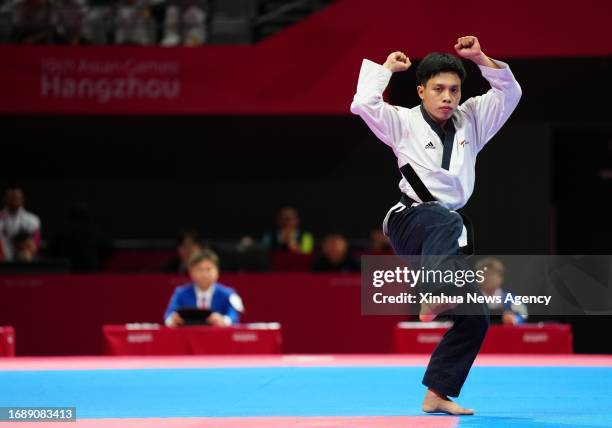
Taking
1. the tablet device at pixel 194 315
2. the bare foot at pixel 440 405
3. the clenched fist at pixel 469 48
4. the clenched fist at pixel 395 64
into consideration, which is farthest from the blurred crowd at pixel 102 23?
the bare foot at pixel 440 405

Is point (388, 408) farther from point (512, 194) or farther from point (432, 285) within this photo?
point (512, 194)

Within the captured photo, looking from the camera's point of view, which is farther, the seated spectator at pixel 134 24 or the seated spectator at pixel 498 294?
the seated spectator at pixel 134 24

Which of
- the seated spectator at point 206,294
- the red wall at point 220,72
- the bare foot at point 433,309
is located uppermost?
the red wall at point 220,72

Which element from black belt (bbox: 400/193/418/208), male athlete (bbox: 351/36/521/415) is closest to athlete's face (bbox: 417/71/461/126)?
male athlete (bbox: 351/36/521/415)

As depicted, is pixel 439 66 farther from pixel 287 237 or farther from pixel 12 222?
pixel 12 222

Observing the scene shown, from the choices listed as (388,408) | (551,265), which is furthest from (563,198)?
(388,408)

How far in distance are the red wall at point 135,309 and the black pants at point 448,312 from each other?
180 inches

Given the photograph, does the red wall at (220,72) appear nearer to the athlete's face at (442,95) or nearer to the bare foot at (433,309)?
the athlete's face at (442,95)

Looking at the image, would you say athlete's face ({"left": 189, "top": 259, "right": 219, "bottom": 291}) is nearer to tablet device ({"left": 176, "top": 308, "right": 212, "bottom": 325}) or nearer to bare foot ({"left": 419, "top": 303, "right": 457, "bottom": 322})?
tablet device ({"left": 176, "top": 308, "right": 212, "bottom": 325})

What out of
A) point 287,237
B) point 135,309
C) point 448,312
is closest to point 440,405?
point 448,312

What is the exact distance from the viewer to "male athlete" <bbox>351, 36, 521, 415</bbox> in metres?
3.93

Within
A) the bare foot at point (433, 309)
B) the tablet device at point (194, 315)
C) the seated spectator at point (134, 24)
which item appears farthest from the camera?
the seated spectator at point (134, 24)

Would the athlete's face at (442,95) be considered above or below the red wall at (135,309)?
above

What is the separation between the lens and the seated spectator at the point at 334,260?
29.9 feet
